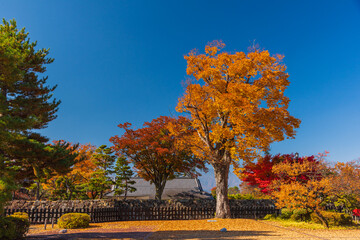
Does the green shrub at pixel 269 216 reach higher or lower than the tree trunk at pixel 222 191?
lower

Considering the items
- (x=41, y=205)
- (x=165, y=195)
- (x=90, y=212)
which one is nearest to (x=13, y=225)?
(x=90, y=212)

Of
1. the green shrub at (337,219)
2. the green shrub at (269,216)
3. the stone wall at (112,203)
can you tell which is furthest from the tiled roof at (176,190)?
the green shrub at (337,219)

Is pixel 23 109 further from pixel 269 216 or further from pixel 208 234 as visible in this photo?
pixel 269 216

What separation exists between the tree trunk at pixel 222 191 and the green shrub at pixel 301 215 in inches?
173

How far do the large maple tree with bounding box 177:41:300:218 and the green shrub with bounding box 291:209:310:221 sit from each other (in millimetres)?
4523

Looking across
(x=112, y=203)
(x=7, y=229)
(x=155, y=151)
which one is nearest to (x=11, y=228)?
(x=7, y=229)

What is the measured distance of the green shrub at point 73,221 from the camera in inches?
486

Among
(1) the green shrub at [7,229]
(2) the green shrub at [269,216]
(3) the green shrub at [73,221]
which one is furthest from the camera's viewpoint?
(2) the green shrub at [269,216]

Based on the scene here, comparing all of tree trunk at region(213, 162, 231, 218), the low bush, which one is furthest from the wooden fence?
the low bush

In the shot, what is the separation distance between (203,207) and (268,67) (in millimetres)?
11741

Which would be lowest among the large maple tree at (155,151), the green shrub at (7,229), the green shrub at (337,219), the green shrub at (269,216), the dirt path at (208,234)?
the green shrub at (269,216)

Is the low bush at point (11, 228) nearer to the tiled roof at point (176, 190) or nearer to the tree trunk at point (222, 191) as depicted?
the tree trunk at point (222, 191)

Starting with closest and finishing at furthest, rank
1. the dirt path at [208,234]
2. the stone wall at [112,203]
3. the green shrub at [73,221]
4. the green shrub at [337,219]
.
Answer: the dirt path at [208,234] < the green shrub at [73,221] < the green shrub at [337,219] < the stone wall at [112,203]

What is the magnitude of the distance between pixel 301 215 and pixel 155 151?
12.7m
